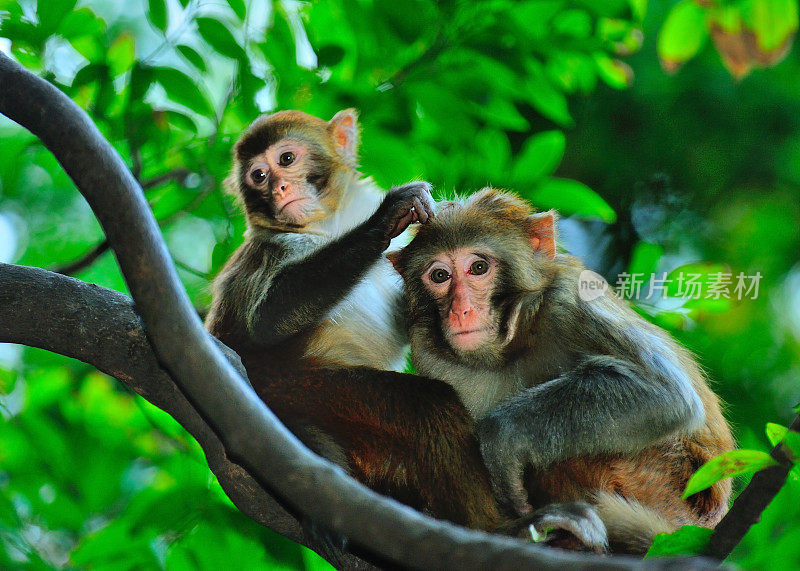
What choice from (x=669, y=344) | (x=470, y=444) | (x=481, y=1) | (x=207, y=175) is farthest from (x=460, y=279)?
(x=207, y=175)

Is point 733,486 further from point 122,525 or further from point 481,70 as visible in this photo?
point 122,525

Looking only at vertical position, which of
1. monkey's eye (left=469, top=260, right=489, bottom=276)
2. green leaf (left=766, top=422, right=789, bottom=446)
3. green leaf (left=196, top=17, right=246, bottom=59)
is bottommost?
green leaf (left=766, top=422, right=789, bottom=446)

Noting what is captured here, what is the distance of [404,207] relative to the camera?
337 centimetres

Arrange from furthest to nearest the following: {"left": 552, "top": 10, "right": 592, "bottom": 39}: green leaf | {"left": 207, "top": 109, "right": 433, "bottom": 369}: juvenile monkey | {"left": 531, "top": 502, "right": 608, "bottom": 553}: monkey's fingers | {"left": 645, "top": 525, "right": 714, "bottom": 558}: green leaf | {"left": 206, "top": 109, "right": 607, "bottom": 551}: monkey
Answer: {"left": 552, "top": 10, "right": 592, "bottom": 39}: green leaf → {"left": 207, "top": 109, "right": 433, "bottom": 369}: juvenile monkey → {"left": 206, "top": 109, "right": 607, "bottom": 551}: monkey → {"left": 531, "top": 502, "right": 608, "bottom": 553}: monkey's fingers → {"left": 645, "top": 525, "right": 714, "bottom": 558}: green leaf

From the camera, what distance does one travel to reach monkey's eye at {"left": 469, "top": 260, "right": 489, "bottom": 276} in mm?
3426

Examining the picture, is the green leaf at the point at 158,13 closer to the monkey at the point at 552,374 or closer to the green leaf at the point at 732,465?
the monkey at the point at 552,374

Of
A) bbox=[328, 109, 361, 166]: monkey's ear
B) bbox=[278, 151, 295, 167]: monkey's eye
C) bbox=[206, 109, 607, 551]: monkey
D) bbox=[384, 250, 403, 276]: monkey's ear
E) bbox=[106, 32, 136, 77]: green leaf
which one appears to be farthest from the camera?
bbox=[328, 109, 361, 166]: monkey's ear

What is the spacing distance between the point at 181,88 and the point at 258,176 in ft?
2.04

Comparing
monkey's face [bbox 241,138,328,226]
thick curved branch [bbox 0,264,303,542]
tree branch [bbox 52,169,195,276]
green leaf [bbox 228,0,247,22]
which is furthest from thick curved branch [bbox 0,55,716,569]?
monkey's face [bbox 241,138,328,226]

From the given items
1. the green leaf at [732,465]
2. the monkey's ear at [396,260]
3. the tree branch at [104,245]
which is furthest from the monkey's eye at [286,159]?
the green leaf at [732,465]

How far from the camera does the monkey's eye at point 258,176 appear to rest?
432 cm

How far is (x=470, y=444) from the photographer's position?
312cm

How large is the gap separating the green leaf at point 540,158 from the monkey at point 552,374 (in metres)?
0.44

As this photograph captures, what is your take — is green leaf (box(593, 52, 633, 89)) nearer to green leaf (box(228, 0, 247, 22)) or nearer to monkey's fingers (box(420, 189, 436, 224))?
monkey's fingers (box(420, 189, 436, 224))
